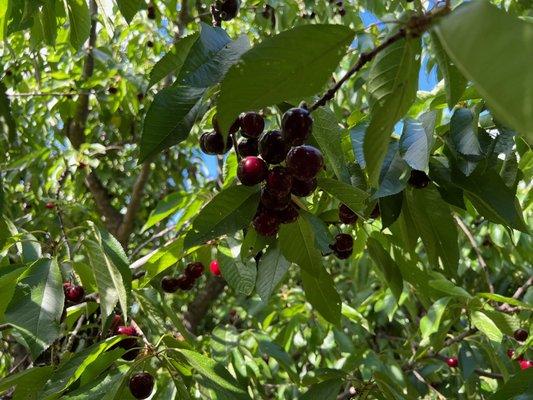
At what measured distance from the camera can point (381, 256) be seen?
1.52 metres

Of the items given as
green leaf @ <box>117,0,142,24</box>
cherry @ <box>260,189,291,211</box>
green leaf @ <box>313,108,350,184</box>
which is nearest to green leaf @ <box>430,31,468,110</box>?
green leaf @ <box>313,108,350,184</box>

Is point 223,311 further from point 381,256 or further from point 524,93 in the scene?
point 524,93

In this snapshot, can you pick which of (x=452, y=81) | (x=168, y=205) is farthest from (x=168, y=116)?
(x=168, y=205)

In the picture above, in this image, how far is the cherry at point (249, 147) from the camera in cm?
112

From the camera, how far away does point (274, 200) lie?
1070mm

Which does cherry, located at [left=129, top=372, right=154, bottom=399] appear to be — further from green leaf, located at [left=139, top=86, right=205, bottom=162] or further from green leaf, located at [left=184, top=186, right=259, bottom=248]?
green leaf, located at [left=139, top=86, right=205, bottom=162]

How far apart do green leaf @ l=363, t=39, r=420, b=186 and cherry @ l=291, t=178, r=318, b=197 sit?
22 cm

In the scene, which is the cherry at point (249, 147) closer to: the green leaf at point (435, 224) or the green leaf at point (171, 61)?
the green leaf at point (171, 61)

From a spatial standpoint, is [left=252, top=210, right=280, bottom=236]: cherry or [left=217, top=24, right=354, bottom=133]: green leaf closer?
[left=217, top=24, right=354, bottom=133]: green leaf

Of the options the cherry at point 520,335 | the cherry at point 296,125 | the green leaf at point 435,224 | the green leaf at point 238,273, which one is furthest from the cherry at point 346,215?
the cherry at point 520,335

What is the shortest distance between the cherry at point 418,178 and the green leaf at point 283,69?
1.70 ft

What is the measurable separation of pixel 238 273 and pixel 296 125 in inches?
29.7

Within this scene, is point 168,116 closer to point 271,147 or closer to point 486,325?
point 271,147

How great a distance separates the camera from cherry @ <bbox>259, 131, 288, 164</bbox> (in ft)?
3.29
